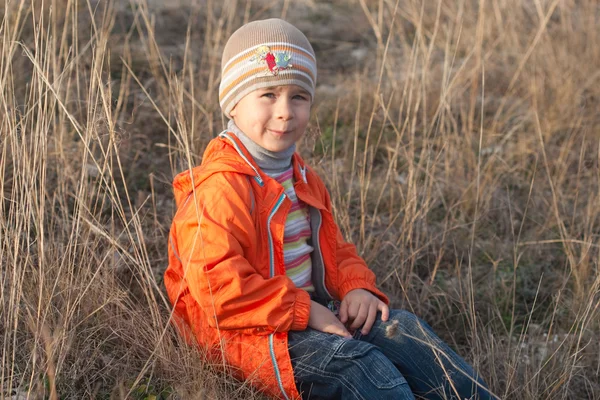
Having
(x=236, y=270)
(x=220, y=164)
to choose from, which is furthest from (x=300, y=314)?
(x=220, y=164)

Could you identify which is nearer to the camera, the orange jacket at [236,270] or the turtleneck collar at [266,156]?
the orange jacket at [236,270]

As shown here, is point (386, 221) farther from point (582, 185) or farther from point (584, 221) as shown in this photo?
point (582, 185)

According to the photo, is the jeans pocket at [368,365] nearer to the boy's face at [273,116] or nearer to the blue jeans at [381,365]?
the blue jeans at [381,365]

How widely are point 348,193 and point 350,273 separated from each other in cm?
67

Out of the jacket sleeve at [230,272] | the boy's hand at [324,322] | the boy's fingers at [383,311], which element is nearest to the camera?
the jacket sleeve at [230,272]

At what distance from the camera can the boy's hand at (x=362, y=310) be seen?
6.45ft

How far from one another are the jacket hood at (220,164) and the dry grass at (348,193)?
12cm

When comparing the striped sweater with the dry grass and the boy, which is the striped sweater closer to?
the boy

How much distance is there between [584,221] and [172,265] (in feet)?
5.87

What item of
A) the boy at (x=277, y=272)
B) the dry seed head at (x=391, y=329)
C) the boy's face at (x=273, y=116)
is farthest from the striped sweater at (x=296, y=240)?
the dry seed head at (x=391, y=329)

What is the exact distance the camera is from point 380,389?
176 cm

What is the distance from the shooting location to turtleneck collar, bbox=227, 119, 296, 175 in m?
1.96

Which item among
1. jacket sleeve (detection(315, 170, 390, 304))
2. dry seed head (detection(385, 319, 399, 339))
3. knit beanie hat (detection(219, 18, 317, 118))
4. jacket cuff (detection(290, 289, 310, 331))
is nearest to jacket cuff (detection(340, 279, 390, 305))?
jacket sleeve (detection(315, 170, 390, 304))

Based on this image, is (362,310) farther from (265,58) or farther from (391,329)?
(265,58)
